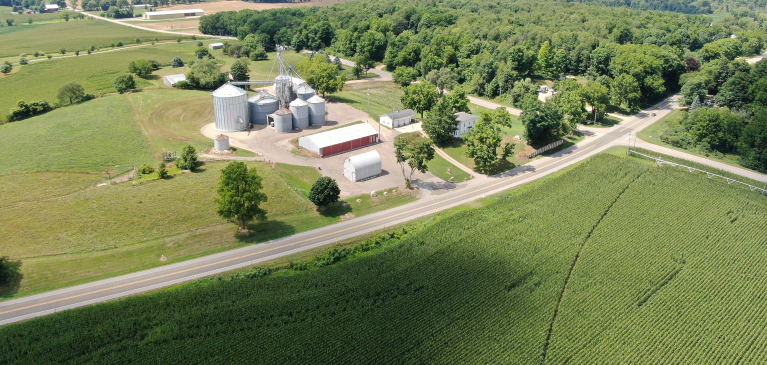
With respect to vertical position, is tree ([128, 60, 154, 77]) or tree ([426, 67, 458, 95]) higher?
tree ([128, 60, 154, 77])

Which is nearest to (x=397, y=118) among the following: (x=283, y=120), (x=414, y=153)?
(x=283, y=120)

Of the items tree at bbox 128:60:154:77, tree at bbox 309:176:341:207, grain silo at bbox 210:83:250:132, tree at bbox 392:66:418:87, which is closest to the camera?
tree at bbox 309:176:341:207

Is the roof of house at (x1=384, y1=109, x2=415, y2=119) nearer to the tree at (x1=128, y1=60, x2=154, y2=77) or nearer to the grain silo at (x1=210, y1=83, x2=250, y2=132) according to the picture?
the grain silo at (x1=210, y1=83, x2=250, y2=132)

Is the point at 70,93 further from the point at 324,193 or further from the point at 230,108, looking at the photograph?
the point at 324,193

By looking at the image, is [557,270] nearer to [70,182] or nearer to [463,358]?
[463,358]

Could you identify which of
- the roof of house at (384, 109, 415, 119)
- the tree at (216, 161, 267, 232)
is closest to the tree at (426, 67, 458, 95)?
the roof of house at (384, 109, 415, 119)

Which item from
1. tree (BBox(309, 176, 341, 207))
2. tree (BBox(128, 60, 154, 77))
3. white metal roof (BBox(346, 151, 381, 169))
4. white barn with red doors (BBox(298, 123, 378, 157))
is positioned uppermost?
tree (BBox(128, 60, 154, 77))

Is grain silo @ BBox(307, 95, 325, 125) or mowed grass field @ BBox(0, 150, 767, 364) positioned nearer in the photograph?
mowed grass field @ BBox(0, 150, 767, 364)

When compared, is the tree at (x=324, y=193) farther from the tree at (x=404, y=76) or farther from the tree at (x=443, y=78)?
the tree at (x=404, y=76)
